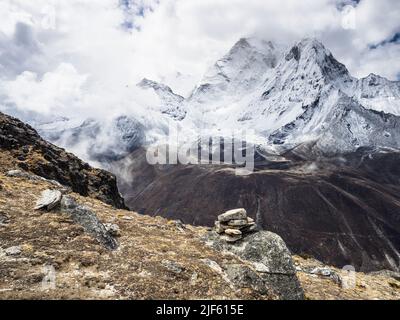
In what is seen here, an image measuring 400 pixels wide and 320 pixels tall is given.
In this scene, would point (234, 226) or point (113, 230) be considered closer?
point (113, 230)

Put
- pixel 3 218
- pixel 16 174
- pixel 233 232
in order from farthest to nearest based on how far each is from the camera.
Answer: pixel 16 174 → pixel 233 232 → pixel 3 218

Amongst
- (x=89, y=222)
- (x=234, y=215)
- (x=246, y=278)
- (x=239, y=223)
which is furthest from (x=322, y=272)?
(x=89, y=222)

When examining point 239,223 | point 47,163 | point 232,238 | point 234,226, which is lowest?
point 232,238

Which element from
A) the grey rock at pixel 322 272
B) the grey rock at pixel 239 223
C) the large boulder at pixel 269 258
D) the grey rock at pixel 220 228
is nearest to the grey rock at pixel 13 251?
the large boulder at pixel 269 258

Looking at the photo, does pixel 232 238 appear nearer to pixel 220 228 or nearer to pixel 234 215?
pixel 220 228

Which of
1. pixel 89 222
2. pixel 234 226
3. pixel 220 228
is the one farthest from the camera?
pixel 220 228

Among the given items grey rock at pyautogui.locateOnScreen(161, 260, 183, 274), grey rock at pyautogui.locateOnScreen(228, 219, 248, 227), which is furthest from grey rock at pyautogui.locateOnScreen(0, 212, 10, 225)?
grey rock at pyautogui.locateOnScreen(228, 219, 248, 227)

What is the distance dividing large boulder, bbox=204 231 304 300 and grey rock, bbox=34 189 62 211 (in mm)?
7432

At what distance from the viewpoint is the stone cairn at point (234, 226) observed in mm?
19844

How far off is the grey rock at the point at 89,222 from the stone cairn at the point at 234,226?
5405 millimetres

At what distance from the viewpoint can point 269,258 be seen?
18.0m

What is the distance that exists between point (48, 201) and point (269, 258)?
10399 millimetres
